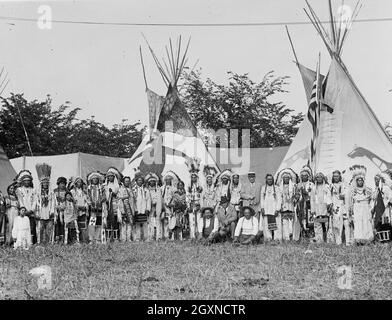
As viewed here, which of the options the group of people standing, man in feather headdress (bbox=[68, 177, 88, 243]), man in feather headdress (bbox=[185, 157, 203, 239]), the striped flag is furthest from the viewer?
the striped flag

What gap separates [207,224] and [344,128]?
9.29ft

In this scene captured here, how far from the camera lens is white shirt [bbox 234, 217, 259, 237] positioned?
7645 millimetres

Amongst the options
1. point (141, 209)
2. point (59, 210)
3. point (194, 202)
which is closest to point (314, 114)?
point (194, 202)

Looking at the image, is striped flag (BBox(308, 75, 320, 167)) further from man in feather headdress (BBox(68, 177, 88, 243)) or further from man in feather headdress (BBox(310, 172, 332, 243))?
man in feather headdress (BBox(68, 177, 88, 243))

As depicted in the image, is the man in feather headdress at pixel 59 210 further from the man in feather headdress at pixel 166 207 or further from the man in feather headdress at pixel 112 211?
the man in feather headdress at pixel 166 207

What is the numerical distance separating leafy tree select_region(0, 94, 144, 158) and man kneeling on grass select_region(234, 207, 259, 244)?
9.87ft

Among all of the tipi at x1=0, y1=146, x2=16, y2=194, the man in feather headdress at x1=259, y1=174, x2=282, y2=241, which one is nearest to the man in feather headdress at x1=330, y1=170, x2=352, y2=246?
the man in feather headdress at x1=259, y1=174, x2=282, y2=241

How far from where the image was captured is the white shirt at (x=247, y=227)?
301 inches

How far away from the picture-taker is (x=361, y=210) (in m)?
7.70

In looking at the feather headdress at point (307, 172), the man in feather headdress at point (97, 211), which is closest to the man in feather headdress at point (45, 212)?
the man in feather headdress at point (97, 211)

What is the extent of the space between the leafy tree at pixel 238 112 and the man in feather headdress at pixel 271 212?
10.0ft
